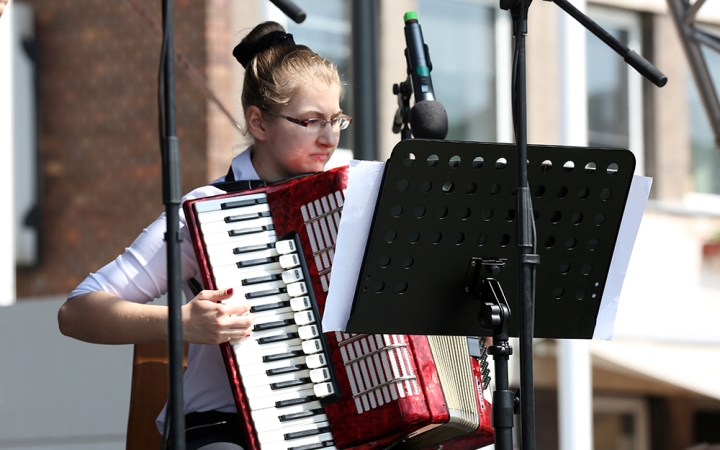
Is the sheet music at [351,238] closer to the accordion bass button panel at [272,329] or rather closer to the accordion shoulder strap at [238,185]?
the accordion bass button panel at [272,329]

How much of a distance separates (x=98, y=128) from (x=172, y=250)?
6.06m

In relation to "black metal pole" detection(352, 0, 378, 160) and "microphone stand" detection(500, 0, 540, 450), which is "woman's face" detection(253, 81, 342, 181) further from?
"black metal pole" detection(352, 0, 378, 160)

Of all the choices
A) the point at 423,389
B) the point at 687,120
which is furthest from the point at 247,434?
the point at 687,120

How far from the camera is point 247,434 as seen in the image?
2.23 meters

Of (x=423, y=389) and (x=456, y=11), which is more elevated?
(x=456, y=11)

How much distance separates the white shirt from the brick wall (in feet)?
15.7

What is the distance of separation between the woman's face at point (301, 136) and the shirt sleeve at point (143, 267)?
0.68 ft

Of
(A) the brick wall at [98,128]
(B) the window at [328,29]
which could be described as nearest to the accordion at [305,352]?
(A) the brick wall at [98,128]

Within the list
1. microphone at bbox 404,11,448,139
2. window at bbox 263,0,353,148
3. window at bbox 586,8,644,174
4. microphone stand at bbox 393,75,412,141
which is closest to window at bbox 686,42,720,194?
window at bbox 586,8,644,174

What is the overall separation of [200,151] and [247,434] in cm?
499

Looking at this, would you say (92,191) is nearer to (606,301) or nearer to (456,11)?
(456,11)

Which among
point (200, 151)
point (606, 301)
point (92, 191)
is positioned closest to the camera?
point (606, 301)

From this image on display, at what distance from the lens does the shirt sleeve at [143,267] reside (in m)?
2.39

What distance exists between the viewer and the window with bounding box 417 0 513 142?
808 cm
